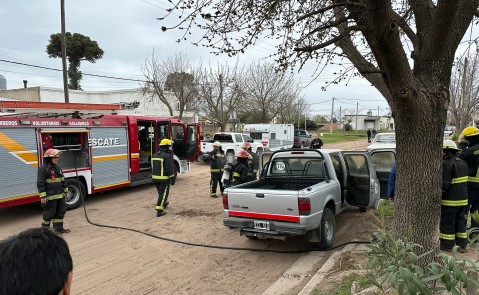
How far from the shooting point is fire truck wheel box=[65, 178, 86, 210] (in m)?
9.09

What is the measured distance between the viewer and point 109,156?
33.7 ft

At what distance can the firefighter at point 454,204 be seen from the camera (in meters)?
5.05

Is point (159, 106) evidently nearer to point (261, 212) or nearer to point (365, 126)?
point (261, 212)

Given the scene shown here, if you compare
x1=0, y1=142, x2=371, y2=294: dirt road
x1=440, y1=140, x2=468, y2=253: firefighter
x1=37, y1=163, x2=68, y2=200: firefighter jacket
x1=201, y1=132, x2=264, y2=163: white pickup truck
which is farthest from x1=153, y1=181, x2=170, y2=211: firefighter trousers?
x1=201, y1=132, x2=264, y2=163: white pickup truck

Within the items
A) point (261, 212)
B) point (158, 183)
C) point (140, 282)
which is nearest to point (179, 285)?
point (140, 282)

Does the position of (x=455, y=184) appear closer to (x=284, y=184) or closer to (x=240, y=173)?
(x=284, y=184)

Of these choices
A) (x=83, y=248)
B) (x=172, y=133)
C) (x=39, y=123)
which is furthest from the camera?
(x=172, y=133)

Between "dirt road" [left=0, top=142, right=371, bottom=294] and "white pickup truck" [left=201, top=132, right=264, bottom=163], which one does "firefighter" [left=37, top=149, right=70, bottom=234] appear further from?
"white pickup truck" [left=201, top=132, right=264, bottom=163]

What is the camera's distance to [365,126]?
8662cm

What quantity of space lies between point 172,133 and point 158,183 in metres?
5.31

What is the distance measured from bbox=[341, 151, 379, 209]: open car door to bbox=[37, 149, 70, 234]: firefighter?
5.88 meters

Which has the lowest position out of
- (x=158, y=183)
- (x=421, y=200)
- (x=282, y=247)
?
(x=282, y=247)

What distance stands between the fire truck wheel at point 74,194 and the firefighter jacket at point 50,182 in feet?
7.32

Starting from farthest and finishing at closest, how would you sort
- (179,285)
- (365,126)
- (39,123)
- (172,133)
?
1. (365,126)
2. (172,133)
3. (39,123)
4. (179,285)
